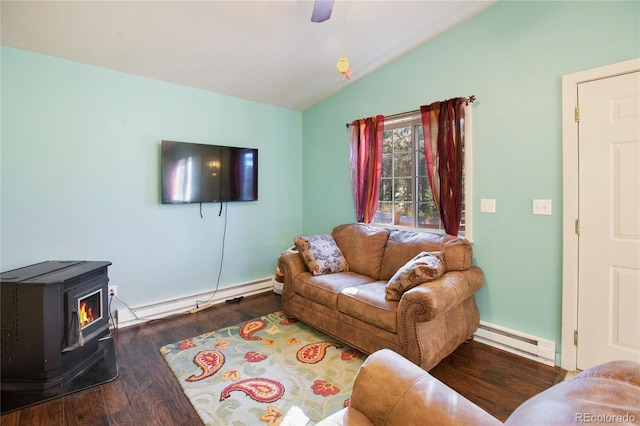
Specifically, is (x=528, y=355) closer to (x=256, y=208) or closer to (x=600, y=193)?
(x=600, y=193)

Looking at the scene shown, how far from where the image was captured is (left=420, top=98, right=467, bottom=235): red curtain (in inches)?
104

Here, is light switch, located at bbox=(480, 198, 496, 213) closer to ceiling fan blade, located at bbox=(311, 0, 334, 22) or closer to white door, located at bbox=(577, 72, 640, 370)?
white door, located at bbox=(577, 72, 640, 370)

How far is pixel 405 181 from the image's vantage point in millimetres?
3262

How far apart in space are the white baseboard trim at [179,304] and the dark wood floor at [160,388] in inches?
8.4

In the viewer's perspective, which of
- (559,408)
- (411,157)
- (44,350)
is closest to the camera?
(559,408)

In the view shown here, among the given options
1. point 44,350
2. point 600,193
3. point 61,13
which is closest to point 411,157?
point 600,193

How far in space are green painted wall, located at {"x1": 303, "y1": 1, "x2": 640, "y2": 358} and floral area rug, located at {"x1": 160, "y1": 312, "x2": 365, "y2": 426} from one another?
1.44 m

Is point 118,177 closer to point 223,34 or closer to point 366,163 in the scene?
point 223,34

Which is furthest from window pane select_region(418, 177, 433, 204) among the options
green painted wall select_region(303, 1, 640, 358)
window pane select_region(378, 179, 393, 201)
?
green painted wall select_region(303, 1, 640, 358)

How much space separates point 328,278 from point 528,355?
5.55ft

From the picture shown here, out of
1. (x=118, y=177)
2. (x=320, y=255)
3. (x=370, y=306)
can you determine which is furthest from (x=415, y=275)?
(x=118, y=177)

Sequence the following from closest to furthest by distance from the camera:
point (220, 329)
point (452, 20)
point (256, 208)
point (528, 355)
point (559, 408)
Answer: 1. point (559, 408)
2. point (528, 355)
3. point (452, 20)
4. point (220, 329)
5. point (256, 208)

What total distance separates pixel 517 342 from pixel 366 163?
216cm

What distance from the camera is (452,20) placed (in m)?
2.62
